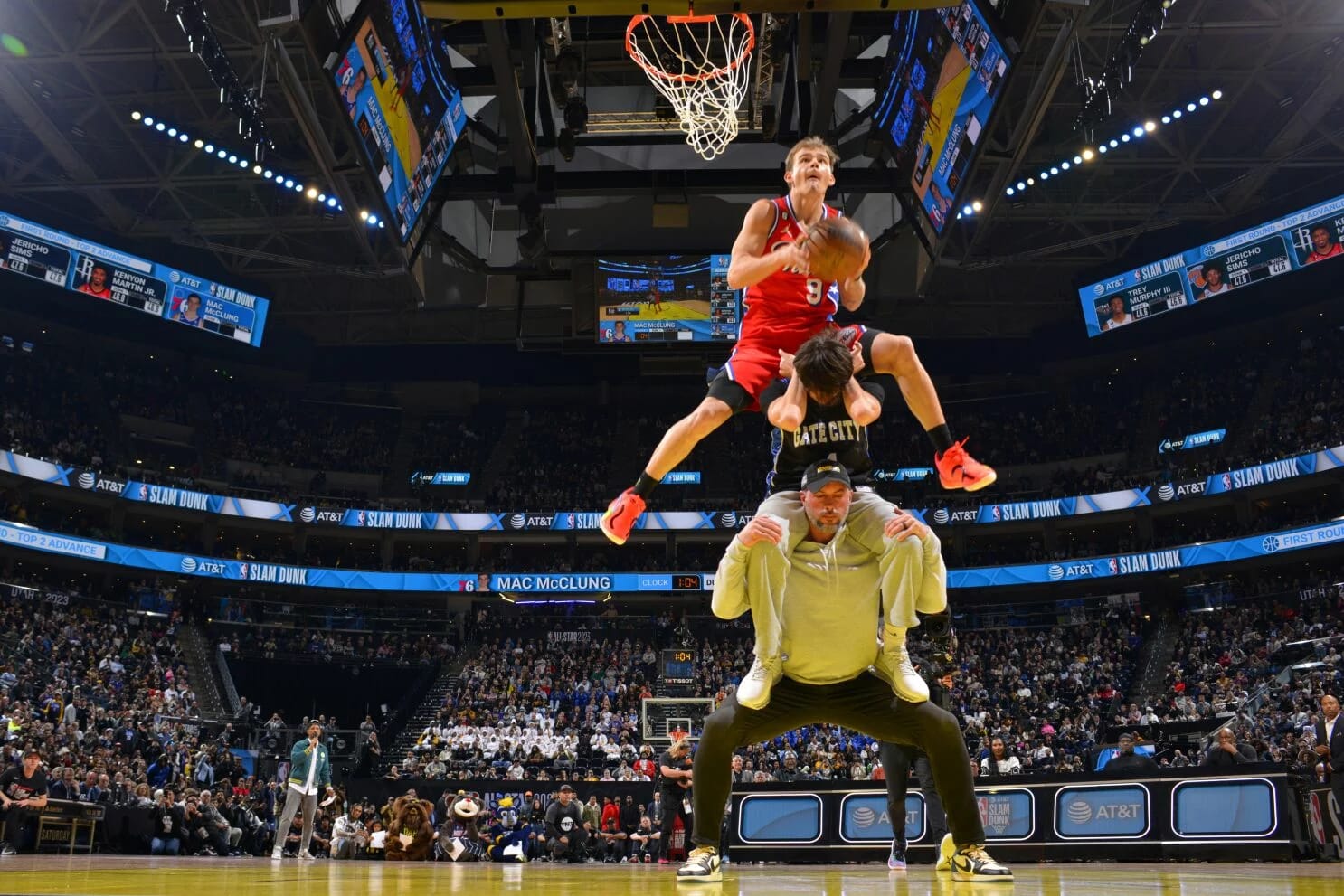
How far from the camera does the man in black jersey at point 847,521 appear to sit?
443 centimetres

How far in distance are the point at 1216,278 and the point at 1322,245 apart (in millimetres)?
2448

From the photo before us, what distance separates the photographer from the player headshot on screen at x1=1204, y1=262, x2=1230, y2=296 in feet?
89.1

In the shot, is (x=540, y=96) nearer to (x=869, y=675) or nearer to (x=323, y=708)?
(x=869, y=675)

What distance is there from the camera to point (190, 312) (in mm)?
28984

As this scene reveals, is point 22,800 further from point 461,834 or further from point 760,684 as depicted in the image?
point 760,684

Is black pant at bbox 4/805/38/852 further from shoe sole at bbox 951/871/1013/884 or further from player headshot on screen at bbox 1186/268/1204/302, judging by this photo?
player headshot on screen at bbox 1186/268/1204/302

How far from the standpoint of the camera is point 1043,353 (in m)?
36.9

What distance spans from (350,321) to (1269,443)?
29.6 meters

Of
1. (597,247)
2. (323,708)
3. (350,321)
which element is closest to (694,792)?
(597,247)

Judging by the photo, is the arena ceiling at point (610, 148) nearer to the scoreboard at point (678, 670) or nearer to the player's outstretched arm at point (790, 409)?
the scoreboard at point (678, 670)

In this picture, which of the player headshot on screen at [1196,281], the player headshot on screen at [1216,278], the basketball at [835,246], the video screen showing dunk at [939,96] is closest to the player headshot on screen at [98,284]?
the video screen showing dunk at [939,96]

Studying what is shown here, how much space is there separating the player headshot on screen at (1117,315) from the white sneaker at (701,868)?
90.9 feet

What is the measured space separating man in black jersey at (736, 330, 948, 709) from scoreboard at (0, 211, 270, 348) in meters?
27.4

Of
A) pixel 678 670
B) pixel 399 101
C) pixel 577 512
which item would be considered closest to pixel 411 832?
pixel 399 101
